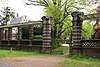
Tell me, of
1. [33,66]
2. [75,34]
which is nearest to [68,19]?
[75,34]

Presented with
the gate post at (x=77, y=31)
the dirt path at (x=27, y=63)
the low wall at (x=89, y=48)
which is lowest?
the dirt path at (x=27, y=63)

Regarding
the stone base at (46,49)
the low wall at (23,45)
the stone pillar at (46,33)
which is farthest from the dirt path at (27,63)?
the low wall at (23,45)

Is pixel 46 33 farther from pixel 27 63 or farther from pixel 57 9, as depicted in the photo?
pixel 27 63

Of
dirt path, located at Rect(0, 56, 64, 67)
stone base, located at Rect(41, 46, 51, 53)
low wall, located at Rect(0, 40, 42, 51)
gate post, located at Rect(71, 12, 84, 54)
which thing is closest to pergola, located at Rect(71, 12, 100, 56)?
gate post, located at Rect(71, 12, 84, 54)

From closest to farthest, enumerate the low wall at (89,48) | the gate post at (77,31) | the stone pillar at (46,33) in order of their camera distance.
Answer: the low wall at (89,48) < the gate post at (77,31) < the stone pillar at (46,33)

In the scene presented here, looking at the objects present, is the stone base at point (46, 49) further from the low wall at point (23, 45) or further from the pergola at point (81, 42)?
the pergola at point (81, 42)

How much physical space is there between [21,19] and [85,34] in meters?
34.7

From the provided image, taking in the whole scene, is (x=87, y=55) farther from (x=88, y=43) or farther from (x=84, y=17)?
(x=84, y=17)

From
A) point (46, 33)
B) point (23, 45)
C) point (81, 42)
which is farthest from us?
point (23, 45)

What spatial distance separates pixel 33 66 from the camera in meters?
15.7

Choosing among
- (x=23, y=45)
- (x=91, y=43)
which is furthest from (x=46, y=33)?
(x=91, y=43)

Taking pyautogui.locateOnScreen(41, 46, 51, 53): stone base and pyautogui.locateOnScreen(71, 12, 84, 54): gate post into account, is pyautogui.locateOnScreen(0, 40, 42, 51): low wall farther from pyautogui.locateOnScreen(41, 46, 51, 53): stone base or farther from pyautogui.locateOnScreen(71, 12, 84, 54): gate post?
pyautogui.locateOnScreen(71, 12, 84, 54): gate post

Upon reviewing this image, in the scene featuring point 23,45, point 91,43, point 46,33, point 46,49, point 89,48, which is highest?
point 46,33

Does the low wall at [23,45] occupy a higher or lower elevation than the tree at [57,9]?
lower
